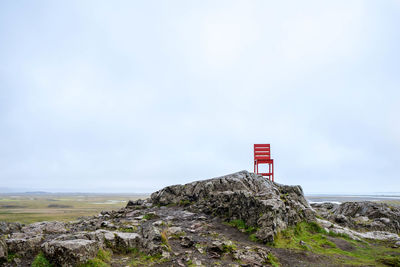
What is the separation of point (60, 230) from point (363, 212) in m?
32.9

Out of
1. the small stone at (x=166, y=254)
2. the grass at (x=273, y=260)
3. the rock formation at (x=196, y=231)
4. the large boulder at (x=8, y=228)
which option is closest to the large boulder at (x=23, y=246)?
the rock formation at (x=196, y=231)

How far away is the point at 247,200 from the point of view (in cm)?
1928

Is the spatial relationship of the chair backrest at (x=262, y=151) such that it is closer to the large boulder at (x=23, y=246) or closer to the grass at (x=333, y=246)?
the grass at (x=333, y=246)

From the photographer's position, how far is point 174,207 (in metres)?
24.1

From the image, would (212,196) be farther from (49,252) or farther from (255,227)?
(49,252)

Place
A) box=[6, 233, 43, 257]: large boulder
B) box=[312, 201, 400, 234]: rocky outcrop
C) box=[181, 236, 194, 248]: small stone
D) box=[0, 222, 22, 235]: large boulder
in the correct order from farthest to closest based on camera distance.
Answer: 1. box=[312, 201, 400, 234]: rocky outcrop
2. box=[0, 222, 22, 235]: large boulder
3. box=[181, 236, 194, 248]: small stone
4. box=[6, 233, 43, 257]: large boulder

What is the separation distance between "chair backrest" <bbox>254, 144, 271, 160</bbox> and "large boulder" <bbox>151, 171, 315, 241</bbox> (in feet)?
7.51

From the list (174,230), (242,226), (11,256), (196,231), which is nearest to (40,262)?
(11,256)

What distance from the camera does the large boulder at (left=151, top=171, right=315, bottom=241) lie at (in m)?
17.6

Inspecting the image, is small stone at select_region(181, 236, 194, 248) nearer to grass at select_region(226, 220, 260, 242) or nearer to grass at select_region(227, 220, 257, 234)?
grass at select_region(226, 220, 260, 242)

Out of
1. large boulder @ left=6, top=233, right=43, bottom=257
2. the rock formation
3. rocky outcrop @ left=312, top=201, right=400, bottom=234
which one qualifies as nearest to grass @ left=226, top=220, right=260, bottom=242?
the rock formation

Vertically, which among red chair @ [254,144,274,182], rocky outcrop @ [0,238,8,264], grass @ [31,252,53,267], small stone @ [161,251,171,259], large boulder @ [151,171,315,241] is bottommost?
small stone @ [161,251,171,259]

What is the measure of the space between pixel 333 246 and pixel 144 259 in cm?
1330

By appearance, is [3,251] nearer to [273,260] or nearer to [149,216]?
[149,216]
